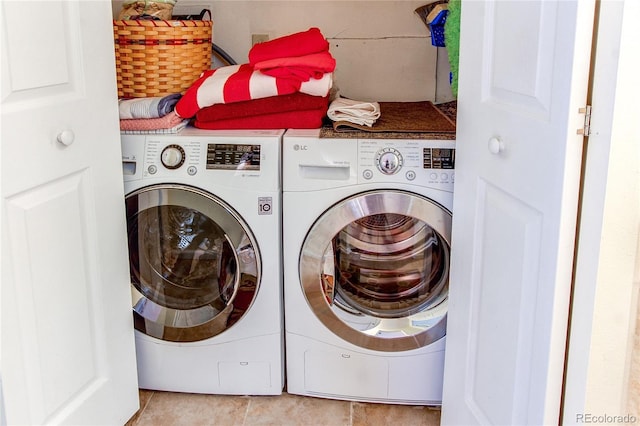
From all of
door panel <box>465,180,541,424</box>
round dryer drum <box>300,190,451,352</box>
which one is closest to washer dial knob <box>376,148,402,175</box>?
round dryer drum <box>300,190,451,352</box>

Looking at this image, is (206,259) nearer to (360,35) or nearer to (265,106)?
(265,106)

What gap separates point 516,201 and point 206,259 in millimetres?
986

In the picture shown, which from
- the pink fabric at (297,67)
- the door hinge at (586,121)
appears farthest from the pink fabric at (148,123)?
the door hinge at (586,121)

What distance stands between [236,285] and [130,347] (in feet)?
1.12

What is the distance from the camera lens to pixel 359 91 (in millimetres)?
2545

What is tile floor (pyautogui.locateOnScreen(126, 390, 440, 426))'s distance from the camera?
1969 millimetres

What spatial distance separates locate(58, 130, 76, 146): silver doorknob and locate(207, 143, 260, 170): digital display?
0.45 meters

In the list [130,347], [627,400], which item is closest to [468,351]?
[627,400]

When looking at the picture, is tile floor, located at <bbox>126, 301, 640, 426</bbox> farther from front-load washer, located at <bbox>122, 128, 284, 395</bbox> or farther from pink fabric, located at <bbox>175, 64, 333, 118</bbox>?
pink fabric, located at <bbox>175, 64, 333, 118</bbox>

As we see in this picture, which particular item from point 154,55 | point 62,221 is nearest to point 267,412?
point 62,221

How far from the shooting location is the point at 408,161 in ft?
5.98

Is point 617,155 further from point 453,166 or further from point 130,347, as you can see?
point 130,347

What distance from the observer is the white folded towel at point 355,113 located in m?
1.91

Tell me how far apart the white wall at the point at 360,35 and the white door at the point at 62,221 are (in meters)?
0.92
